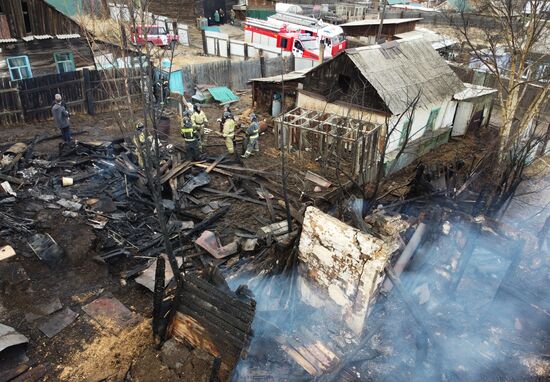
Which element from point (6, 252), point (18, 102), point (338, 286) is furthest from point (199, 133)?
point (338, 286)

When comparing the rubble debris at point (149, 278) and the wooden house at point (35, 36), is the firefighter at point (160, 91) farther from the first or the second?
the rubble debris at point (149, 278)

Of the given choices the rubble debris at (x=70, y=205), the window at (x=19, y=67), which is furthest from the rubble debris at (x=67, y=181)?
the window at (x=19, y=67)

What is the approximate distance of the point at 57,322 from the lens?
6.93 meters

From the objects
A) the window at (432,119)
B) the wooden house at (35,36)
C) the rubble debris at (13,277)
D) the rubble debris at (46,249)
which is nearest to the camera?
the rubble debris at (13,277)

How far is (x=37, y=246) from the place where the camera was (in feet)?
27.5

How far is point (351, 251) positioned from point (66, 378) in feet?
15.2

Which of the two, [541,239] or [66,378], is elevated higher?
[541,239]

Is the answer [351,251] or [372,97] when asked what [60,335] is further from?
[372,97]

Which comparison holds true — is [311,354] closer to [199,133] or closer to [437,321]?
[437,321]

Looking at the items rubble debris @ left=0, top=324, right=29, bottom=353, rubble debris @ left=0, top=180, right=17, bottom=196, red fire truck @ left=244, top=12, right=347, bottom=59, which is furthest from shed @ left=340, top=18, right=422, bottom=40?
rubble debris @ left=0, top=324, right=29, bottom=353

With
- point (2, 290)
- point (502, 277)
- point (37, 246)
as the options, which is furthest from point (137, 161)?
point (502, 277)

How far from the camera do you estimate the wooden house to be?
53.9ft

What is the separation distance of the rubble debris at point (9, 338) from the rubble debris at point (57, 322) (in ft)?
1.46

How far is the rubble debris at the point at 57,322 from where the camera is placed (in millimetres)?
6723
